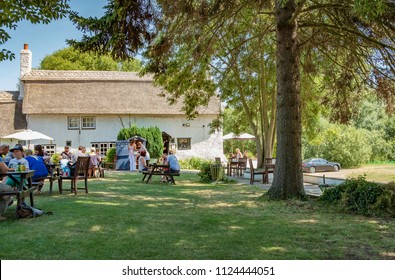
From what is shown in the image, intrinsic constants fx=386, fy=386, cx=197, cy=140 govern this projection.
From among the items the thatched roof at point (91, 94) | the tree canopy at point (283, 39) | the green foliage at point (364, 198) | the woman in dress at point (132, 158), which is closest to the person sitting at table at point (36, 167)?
the tree canopy at point (283, 39)

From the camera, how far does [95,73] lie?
28.4 meters

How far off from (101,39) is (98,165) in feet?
32.0

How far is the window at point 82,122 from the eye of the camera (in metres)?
26.6

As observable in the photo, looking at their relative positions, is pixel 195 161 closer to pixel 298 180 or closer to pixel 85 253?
pixel 298 180

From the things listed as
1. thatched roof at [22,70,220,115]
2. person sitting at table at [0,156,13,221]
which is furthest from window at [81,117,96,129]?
person sitting at table at [0,156,13,221]

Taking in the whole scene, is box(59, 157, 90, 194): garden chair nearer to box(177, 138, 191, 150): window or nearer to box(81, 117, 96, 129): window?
box(81, 117, 96, 129): window

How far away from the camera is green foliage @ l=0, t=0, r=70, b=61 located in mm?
5191

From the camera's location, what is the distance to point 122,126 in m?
27.6

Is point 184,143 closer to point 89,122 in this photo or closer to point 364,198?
point 89,122

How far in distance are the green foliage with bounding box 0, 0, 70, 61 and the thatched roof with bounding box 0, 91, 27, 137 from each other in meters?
21.4

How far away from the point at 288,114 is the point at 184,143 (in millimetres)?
20465

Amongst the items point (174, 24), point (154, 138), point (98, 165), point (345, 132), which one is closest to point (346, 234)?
point (174, 24)

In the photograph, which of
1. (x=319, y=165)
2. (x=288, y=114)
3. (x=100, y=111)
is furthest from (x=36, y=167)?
(x=319, y=165)

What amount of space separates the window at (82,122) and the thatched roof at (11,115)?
295 centimetres
